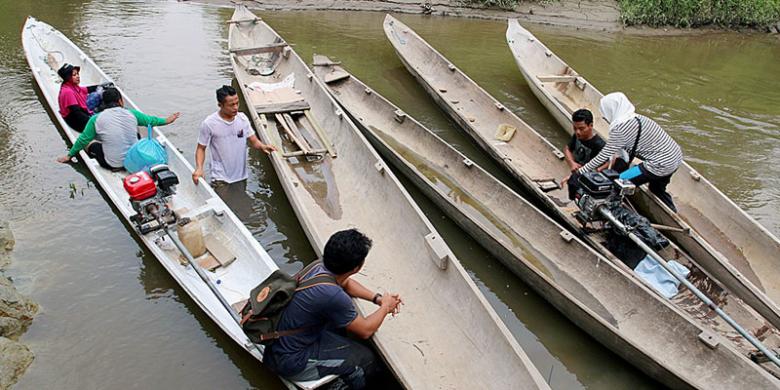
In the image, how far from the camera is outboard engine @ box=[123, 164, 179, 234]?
4875mm

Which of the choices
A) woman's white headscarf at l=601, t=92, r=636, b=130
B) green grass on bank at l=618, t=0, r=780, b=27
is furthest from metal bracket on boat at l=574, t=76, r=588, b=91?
green grass on bank at l=618, t=0, r=780, b=27

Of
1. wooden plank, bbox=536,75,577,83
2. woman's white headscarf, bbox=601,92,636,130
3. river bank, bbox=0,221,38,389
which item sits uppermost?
woman's white headscarf, bbox=601,92,636,130

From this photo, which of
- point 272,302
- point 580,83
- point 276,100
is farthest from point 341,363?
point 580,83

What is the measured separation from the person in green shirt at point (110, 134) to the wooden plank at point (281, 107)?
Answer: 1.83 metres

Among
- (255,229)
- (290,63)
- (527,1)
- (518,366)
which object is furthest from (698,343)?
(527,1)

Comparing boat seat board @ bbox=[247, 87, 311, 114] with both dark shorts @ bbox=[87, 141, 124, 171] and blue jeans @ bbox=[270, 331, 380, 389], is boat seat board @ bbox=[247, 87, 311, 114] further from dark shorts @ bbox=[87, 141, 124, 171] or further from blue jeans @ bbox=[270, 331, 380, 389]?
blue jeans @ bbox=[270, 331, 380, 389]

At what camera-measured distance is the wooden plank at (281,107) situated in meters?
7.58

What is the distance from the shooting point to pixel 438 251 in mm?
4516

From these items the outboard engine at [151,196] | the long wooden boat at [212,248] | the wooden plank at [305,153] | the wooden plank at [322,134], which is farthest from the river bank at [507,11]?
the outboard engine at [151,196]

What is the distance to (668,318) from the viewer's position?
4.50 metres

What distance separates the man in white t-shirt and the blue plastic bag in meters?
0.43

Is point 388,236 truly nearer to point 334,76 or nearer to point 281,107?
point 281,107

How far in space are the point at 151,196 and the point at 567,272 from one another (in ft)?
13.7

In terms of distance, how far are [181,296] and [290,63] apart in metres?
5.34
